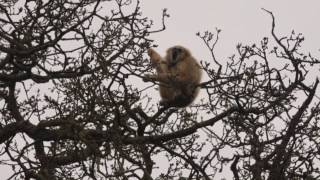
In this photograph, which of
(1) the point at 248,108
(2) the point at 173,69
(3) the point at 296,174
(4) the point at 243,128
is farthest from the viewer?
(2) the point at 173,69

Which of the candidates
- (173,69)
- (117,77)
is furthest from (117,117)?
(173,69)

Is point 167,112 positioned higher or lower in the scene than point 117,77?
higher

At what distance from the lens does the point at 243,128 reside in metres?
6.50

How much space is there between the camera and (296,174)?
5367mm

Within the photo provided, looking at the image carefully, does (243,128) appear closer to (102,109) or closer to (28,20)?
(102,109)

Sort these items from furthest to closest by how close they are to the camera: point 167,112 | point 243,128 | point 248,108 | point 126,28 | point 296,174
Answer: point 167,112
point 126,28
point 248,108
point 243,128
point 296,174

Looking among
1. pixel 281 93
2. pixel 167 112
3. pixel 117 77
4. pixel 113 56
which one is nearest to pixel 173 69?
pixel 167 112

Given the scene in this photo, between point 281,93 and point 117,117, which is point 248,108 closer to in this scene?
point 281,93

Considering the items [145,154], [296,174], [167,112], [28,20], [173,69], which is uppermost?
[173,69]

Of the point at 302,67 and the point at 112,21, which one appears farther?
the point at 112,21

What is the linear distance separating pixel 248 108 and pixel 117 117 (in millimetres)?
1731

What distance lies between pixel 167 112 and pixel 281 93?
6.66 feet

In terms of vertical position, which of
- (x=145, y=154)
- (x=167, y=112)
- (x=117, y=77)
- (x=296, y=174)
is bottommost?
(x=296, y=174)

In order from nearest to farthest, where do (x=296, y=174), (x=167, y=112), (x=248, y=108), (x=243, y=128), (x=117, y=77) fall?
(x=296, y=174)
(x=117, y=77)
(x=243, y=128)
(x=248, y=108)
(x=167, y=112)
